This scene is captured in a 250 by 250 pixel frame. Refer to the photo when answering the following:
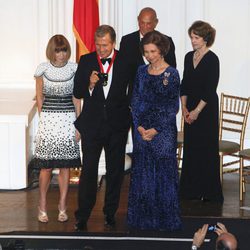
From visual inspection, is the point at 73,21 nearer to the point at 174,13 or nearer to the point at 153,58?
the point at 174,13

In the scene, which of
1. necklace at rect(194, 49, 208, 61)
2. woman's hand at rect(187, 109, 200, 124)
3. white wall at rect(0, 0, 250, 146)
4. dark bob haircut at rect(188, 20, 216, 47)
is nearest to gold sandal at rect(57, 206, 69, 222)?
woman's hand at rect(187, 109, 200, 124)

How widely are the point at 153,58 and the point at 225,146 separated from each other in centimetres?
189

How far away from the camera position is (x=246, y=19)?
368 inches

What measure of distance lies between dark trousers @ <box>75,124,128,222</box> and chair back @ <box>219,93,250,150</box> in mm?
1908

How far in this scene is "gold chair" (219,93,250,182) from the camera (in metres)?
8.41

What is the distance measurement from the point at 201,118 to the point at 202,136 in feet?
0.54

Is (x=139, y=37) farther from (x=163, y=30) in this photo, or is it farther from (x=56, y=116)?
(x=163, y=30)

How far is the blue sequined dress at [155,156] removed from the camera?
686 cm

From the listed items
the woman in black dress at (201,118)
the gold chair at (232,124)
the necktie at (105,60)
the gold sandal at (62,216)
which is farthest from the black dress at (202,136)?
the gold sandal at (62,216)

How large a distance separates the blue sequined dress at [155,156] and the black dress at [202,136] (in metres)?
1.00

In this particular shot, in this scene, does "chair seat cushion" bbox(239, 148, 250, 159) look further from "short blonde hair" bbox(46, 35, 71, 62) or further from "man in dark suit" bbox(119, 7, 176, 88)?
"short blonde hair" bbox(46, 35, 71, 62)

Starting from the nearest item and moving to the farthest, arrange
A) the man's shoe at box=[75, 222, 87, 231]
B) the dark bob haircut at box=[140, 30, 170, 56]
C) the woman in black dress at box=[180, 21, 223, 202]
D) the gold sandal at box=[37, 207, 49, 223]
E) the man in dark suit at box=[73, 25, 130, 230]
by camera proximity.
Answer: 1. the dark bob haircut at box=[140, 30, 170, 56]
2. the man in dark suit at box=[73, 25, 130, 230]
3. the man's shoe at box=[75, 222, 87, 231]
4. the gold sandal at box=[37, 207, 49, 223]
5. the woman in black dress at box=[180, 21, 223, 202]

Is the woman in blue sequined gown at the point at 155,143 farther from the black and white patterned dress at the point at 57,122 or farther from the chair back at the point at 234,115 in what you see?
the chair back at the point at 234,115

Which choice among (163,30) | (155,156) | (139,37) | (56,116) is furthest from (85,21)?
(155,156)
